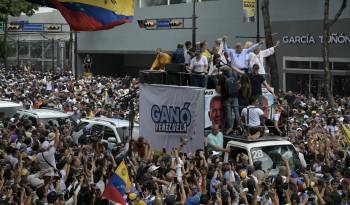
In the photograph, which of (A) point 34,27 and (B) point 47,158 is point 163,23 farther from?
(B) point 47,158

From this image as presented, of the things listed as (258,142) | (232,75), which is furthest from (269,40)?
(258,142)

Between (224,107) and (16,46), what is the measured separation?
5613 cm

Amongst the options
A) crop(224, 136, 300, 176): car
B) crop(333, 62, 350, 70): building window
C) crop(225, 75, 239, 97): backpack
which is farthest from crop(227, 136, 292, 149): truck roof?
crop(333, 62, 350, 70): building window

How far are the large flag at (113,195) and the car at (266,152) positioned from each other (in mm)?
3425

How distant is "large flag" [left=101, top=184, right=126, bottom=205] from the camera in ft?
29.8

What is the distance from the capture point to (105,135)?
1623cm

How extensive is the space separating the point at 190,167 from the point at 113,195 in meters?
2.68

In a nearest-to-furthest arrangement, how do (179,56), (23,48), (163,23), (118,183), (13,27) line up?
(118,183)
(179,56)
(163,23)
(13,27)
(23,48)

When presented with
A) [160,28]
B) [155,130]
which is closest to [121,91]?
[160,28]

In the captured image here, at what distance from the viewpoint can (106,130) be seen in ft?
53.4

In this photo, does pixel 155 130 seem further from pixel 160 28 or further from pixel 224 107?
pixel 160 28

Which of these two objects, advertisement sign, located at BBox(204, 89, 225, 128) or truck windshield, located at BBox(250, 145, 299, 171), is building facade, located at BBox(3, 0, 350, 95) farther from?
truck windshield, located at BBox(250, 145, 299, 171)

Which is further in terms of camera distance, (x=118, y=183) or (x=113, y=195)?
(x=118, y=183)

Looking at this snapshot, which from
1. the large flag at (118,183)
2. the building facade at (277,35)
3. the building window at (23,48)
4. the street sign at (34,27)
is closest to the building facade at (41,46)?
the building window at (23,48)
